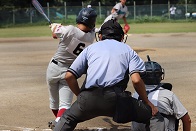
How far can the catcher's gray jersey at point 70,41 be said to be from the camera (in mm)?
5816

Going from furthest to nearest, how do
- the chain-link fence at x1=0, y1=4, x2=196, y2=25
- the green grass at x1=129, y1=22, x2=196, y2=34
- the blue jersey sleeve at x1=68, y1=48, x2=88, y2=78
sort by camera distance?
1. the chain-link fence at x1=0, y1=4, x2=196, y2=25
2. the green grass at x1=129, y1=22, x2=196, y2=34
3. the blue jersey sleeve at x1=68, y1=48, x2=88, y2=78

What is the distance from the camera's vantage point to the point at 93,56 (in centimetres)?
433

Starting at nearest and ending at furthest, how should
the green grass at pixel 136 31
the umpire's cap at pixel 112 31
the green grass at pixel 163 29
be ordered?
1. the umpire's cap at pixel 112 31
2. the green grass at pixel 136 31
3. the green grass at pixel 163 29

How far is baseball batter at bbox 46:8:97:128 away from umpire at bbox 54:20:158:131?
1.28 m

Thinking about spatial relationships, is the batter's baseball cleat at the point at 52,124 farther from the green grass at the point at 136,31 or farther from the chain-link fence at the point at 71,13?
the chain-link fence at the point at 71,13

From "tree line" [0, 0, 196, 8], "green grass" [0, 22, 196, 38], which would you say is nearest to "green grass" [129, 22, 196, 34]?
"green grass" [0, 22, 196, 38]

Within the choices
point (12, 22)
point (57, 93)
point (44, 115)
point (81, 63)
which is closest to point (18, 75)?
point (44, 115)

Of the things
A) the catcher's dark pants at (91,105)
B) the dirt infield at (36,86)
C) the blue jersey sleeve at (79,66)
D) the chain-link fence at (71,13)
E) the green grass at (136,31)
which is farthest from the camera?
the chain-link fence at (71,13)

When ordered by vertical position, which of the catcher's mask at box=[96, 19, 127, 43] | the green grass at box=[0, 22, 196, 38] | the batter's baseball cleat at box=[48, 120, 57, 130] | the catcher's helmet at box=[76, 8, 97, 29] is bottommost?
the batter's baseball cleat at box=[48, 120, 57, 130]

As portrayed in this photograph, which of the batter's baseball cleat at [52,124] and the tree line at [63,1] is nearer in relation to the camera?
the batter's baseball cleat at [52,124]

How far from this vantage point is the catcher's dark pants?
4.22 m

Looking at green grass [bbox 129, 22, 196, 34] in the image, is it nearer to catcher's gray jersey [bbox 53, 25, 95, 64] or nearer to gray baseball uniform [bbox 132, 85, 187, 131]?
catcher's gray jersey [bbox 53, 25, 95, 64]

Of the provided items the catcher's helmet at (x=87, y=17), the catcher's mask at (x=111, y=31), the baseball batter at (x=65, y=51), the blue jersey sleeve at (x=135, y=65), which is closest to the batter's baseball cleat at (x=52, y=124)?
the baseball batter at (x=65, y=51)

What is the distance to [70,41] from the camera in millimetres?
5922
